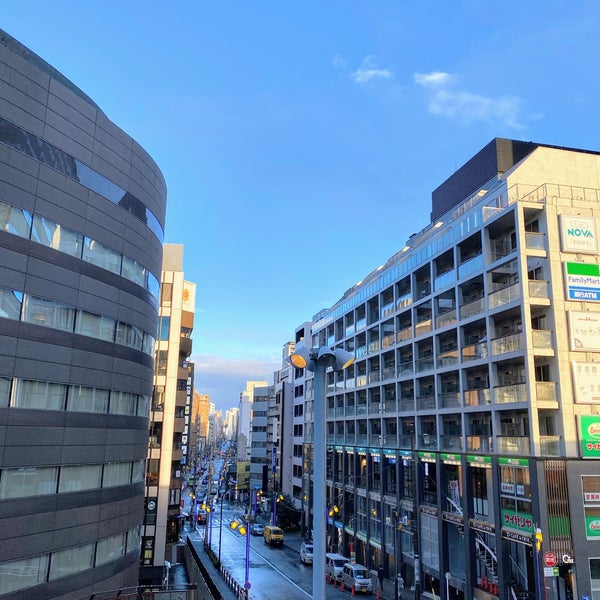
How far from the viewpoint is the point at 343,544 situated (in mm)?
56906

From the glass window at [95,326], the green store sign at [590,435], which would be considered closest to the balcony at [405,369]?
the green store sign at [590,435]

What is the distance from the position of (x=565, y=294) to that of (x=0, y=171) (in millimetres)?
28807

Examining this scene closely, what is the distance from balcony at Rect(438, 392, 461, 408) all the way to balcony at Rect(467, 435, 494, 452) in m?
2.64

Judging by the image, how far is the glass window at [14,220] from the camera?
2078cm

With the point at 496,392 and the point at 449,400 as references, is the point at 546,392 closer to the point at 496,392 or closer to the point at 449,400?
the point at 496,392

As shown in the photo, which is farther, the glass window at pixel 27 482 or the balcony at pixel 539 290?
the balcony at pixel 539 290

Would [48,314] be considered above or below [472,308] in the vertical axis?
below

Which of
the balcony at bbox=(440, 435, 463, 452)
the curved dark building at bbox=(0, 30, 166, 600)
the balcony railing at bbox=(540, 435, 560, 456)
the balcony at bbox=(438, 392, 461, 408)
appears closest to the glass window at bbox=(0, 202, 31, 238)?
the curved dark building at bbox=(0, 30, 166, 600)

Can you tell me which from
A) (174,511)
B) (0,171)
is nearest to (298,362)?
(0,171)

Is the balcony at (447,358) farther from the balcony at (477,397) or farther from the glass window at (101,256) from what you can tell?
the glass window at (101,256)

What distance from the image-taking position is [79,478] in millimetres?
23750

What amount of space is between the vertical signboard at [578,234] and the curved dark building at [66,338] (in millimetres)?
23964

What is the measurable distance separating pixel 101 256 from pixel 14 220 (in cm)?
500

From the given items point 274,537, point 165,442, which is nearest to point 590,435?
point 165,442
